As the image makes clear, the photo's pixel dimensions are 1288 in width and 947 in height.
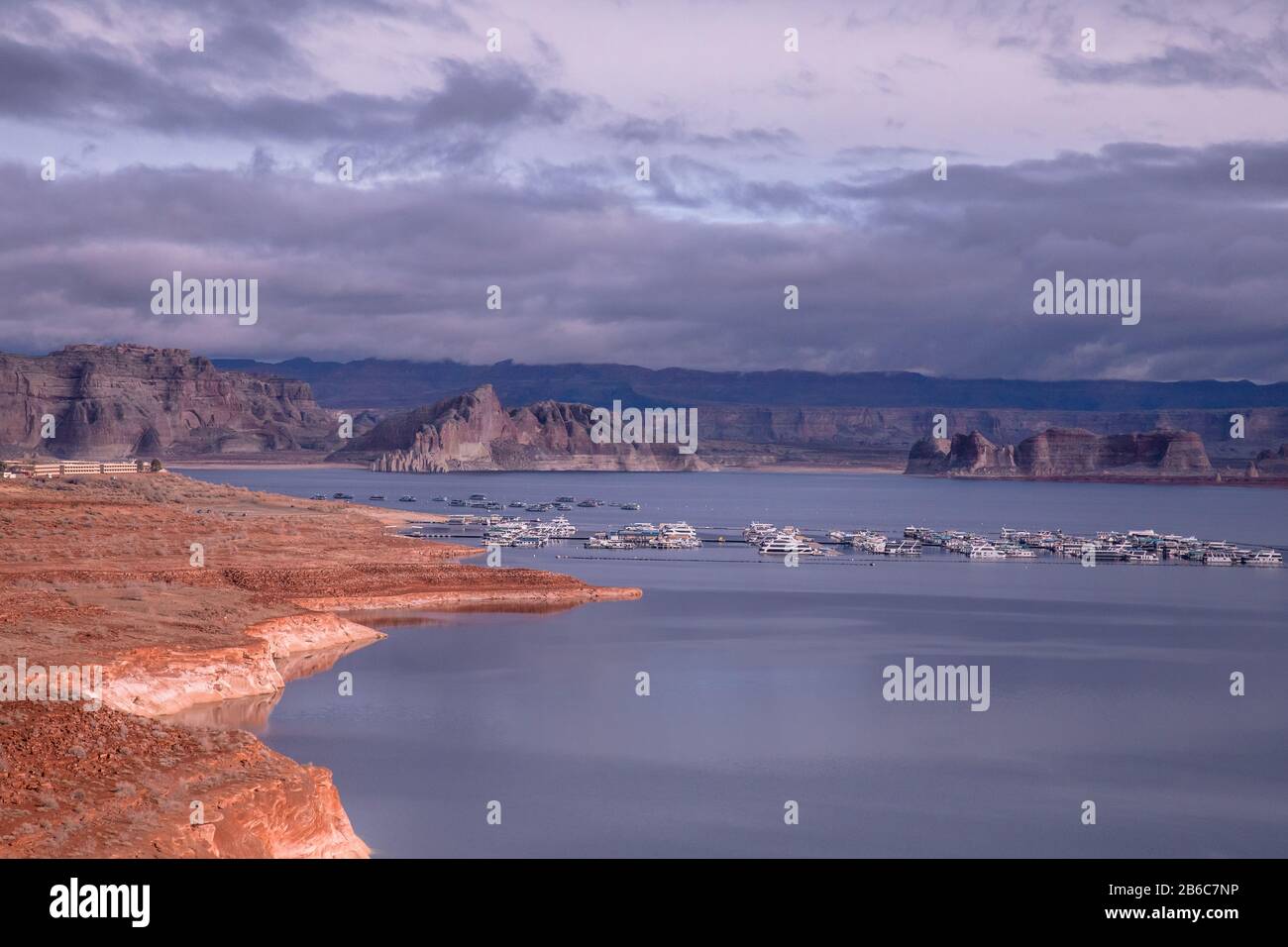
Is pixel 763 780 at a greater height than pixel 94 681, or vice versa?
pixel 94 681

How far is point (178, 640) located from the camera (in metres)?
37.2

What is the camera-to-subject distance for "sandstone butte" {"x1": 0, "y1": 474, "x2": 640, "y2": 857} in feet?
67.1

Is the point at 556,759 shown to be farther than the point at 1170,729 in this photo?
No

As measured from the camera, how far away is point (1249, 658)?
5497 cm

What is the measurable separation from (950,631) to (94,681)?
131 ft

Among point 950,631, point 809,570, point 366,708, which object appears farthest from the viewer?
point 809,570

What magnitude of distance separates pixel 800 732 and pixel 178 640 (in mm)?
17676

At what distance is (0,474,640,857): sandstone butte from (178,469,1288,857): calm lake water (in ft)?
8.15

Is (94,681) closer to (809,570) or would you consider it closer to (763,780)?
(763,780)

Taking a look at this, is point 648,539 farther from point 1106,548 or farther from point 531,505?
point 531,505

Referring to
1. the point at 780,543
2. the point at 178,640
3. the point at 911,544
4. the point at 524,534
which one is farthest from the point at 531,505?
the point at 178,640

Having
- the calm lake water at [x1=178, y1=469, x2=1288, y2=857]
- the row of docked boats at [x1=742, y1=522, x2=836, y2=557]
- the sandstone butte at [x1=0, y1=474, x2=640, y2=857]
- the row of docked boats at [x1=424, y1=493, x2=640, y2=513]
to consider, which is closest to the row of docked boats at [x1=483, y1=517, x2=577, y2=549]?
the sandstone butte at [x1=0, y1=474, x2=640, y2=857]
